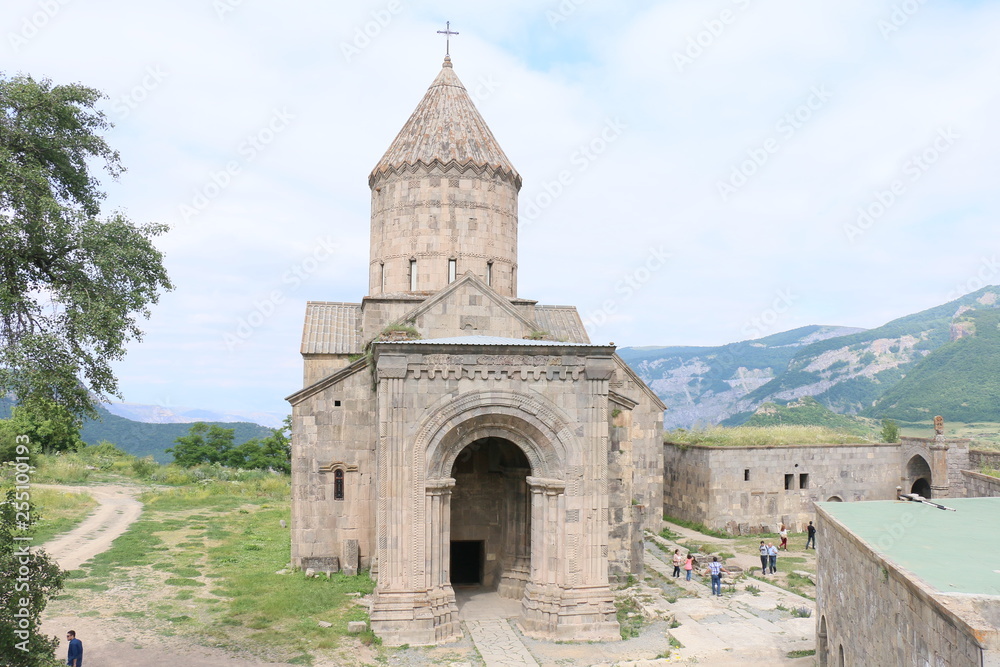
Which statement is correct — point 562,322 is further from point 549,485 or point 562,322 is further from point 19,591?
point 19,591

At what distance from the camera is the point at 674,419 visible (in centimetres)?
14775

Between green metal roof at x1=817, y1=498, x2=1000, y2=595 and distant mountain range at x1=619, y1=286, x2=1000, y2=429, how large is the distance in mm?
36607

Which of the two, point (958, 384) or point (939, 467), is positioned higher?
point (958, 384)

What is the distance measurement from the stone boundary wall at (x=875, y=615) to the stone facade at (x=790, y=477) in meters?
11.8

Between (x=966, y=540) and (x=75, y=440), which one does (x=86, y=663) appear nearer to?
(x=966, y=540)

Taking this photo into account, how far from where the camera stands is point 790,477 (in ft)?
72.3

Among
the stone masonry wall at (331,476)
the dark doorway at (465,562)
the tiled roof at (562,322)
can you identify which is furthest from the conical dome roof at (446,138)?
the dark doorway at (465,562)

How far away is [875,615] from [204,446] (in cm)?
3638

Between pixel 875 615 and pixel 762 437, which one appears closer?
pixel 875 615

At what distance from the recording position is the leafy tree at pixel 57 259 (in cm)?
654

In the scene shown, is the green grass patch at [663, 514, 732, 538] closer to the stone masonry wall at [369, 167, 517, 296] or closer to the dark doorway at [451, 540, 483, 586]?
the dark doorway at [451, 540, 483, 586]

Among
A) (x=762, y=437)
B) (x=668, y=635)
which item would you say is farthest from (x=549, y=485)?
(x=762, y=437)

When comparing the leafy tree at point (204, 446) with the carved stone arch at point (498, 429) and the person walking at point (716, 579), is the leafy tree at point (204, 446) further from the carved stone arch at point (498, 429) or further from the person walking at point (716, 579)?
the person walking at point (716, 579)

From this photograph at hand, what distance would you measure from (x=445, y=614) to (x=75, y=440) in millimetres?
31967
